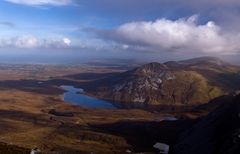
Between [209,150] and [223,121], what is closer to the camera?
[209,150]

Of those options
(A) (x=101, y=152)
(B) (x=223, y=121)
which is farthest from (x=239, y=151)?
(A) (x=101, y=152)

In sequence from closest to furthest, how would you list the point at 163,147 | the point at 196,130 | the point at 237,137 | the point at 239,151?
1. the point at 239,151
2. the point at 237,137
3. the point at 196,130
4. the point at 163,147

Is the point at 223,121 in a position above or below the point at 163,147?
above

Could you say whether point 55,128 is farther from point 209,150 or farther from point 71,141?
point 209,150

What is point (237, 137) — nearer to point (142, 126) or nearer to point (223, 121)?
point (223, 121)

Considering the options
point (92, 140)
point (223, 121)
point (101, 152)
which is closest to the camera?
point (223, 121)

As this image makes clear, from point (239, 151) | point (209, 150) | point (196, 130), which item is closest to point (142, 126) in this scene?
point (196, 130)
